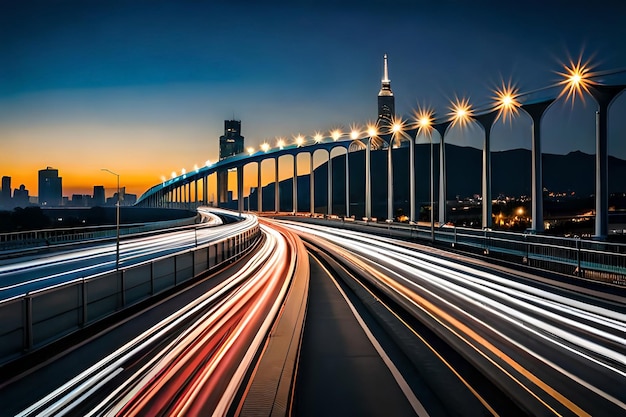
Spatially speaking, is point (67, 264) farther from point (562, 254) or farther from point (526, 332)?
point (562, 254)

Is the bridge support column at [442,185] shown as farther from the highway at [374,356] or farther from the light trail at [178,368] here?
the light trail at [178,368]

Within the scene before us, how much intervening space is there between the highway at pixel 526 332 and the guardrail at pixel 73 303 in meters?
9.52

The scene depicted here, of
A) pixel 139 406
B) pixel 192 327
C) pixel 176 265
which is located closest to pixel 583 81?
pixel 176 265

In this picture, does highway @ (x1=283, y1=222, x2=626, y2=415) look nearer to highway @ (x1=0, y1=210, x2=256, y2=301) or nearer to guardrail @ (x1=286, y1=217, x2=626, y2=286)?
guardrail @ (x1=286, y1=217, x2=626, y2=286)

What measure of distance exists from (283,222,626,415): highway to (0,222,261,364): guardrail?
375 inches

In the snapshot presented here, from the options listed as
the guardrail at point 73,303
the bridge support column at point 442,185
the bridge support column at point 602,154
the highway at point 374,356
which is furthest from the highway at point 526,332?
the bridge support column at point 442,185

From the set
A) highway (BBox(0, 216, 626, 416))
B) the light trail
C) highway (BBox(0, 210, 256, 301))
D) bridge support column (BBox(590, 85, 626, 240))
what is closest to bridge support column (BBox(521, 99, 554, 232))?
bridge support column (BBox(590, 85, 626, 240))

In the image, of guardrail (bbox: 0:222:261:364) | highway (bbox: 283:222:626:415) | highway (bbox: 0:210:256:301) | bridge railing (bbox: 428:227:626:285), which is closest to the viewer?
highway (bbox: 283:222:626:415)

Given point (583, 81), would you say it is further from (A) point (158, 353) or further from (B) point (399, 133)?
(B) point (399, 133)

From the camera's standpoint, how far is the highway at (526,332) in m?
7.90

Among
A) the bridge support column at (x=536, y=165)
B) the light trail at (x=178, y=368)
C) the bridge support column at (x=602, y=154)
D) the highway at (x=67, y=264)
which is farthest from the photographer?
the bridge support column at (x=536, y=165)

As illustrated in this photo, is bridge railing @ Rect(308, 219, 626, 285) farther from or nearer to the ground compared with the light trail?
farther from the ground

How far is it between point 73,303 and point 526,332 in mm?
12513

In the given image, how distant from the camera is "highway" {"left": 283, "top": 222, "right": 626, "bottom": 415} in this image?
25.9ft
